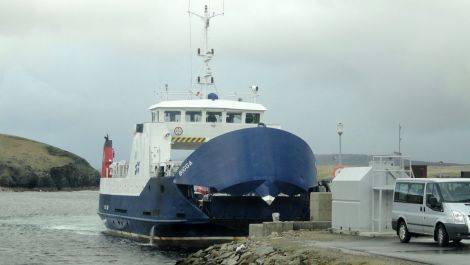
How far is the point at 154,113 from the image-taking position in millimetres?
36500

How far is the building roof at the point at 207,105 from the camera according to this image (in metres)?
34.9

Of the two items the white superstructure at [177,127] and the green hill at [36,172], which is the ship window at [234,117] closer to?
the white superstructure at [177,127]

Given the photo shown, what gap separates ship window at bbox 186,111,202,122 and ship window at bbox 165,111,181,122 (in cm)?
44

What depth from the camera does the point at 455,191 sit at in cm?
1909

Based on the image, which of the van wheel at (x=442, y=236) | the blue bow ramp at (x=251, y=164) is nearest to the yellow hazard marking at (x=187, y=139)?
the blue bow ramp at (x=251, y=164)

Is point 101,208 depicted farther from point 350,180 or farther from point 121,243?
point 350,180

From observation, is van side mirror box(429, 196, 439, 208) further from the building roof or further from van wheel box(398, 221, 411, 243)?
the building roof

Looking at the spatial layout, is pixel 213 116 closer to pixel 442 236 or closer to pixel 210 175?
pixel 210 175

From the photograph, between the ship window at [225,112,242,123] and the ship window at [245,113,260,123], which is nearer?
the ship window at [225,112,242,123]

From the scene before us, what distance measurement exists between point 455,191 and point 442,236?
1.25 metres

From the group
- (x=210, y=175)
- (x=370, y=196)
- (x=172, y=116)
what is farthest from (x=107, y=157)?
(x=370, y=196)

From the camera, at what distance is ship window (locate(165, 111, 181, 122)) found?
3509cm

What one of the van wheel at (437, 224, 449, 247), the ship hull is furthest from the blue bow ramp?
the van wheel at (437, 224, 449, 247)

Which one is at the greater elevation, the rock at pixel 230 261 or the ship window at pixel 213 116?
the ship window at pixel 213 116
